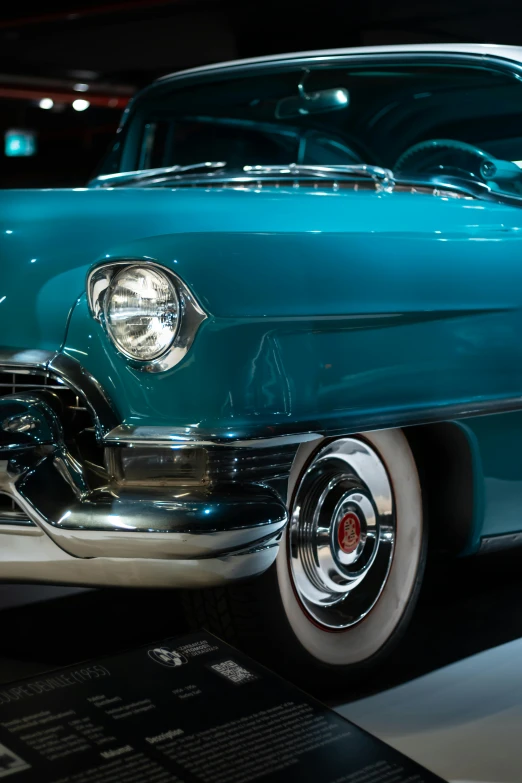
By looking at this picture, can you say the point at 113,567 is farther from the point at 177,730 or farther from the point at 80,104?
the point at 80,104

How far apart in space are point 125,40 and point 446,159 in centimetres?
606

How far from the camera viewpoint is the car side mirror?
3324mm

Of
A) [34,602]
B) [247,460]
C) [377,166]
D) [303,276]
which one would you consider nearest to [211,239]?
[303,276]

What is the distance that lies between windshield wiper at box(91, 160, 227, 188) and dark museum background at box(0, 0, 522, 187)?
10.5 feet

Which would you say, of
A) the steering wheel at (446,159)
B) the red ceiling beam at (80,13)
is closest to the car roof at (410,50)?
the steering wheel at (446,159)

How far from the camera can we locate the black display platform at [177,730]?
145 centimetres

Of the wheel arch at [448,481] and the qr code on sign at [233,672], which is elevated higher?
the wheel arch at [448,481]

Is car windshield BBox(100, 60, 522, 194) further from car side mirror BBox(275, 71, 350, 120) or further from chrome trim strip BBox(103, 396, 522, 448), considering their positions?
chrome trim strip BBox(103, 396, 522, 448)

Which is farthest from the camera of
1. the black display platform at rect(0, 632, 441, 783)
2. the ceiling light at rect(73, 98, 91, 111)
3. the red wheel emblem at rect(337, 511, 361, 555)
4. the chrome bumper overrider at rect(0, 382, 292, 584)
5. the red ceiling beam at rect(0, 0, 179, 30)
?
the ceiling light at rect(73, 98, 91, 111)

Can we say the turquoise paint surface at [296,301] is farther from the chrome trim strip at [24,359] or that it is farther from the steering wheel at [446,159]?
the steering wheel at [446,159]

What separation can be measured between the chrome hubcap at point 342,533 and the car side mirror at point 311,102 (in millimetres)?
1333

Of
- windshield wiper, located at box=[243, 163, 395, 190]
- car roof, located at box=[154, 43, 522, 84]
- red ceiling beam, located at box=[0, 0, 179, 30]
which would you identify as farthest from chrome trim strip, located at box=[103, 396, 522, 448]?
red ceiling beam, located at box=[0, 0, 179, 30]

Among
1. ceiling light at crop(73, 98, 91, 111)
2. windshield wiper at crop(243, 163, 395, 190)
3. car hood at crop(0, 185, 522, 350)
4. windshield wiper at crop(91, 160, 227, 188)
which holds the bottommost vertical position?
car hood at crop(0, 185, 522, 350)

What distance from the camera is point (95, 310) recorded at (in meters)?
2.07
